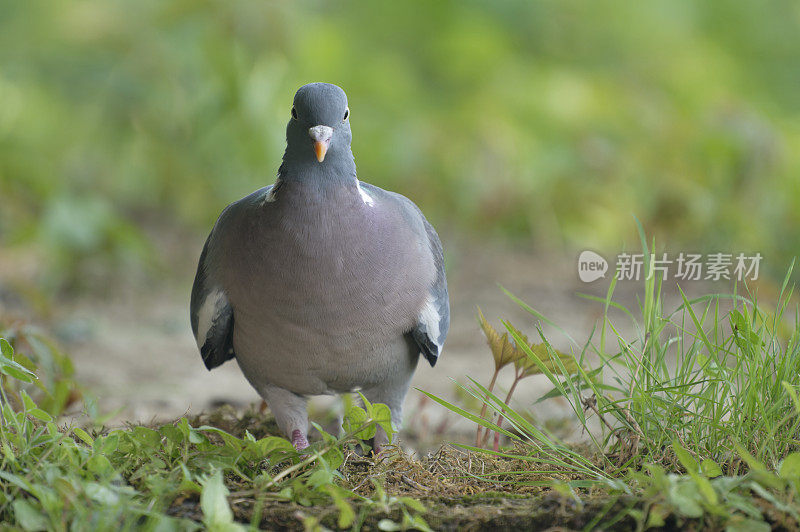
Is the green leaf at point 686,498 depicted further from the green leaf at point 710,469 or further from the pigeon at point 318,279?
the pigeon at point 318,279

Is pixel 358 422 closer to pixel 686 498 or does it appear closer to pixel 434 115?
pixel 686 498

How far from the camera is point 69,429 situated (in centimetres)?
196

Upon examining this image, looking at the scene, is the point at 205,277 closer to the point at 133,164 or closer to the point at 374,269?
the point at 374,269

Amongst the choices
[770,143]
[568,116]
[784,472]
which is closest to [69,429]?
[784,472]

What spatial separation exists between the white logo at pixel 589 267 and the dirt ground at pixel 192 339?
0.58ft

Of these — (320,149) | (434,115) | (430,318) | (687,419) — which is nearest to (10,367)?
(320,149)

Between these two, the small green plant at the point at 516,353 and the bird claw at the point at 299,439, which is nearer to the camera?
the small green plant at the point at 516,353

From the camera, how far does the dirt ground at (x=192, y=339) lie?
358 centimetres

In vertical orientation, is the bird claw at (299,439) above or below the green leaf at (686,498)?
below

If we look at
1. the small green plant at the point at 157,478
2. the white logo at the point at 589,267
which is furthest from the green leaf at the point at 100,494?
the white logo at the point at 589,267

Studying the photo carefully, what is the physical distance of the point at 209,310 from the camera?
2400 millimetres

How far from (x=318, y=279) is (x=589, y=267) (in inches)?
124

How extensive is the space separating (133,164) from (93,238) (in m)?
1.58

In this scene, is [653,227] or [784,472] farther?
[653,227]
